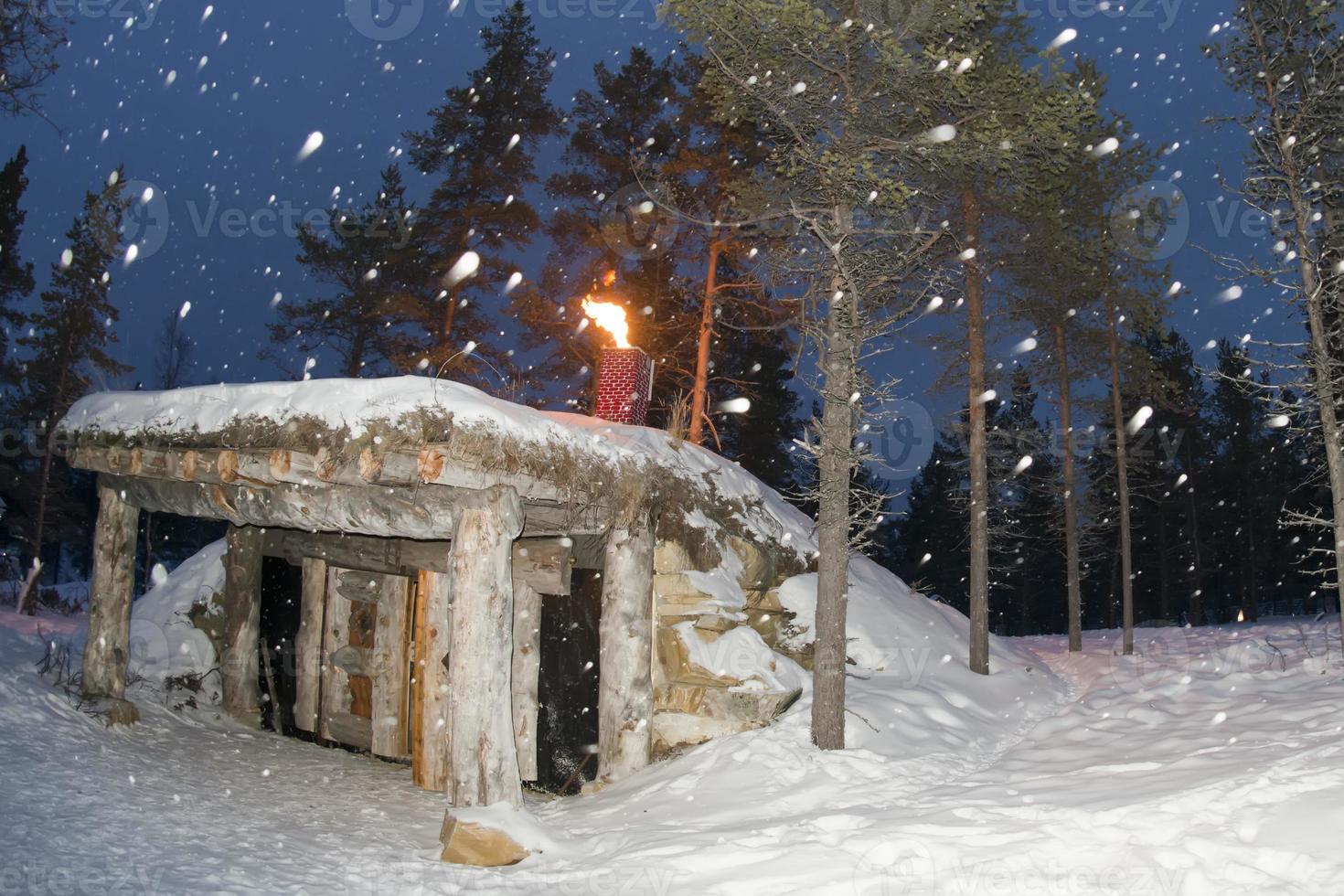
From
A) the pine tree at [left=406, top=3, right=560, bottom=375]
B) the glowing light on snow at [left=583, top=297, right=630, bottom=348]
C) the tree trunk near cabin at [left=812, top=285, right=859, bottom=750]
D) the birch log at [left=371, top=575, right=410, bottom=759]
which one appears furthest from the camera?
the pine tree at [left=406, top=3, right=560, bottom=375]

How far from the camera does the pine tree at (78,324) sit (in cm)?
2217

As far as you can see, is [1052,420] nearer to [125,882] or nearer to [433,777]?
[433,777]

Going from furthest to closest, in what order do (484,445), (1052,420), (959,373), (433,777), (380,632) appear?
(1052,420), (959,373), (380,632), (433,777), (484,445)

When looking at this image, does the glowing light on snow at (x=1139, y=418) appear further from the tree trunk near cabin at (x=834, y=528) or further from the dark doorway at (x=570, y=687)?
the dark doorway at (x=570, y=687)

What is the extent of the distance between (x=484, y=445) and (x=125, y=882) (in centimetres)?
372

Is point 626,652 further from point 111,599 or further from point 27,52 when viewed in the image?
point 27,52

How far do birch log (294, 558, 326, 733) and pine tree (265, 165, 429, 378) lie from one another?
36.4 ft

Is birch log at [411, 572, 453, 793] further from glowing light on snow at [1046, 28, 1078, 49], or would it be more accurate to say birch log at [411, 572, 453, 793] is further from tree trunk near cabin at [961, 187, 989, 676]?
glowing light on snow at [1046, 28, 1078, 49]

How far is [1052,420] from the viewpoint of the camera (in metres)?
23.8

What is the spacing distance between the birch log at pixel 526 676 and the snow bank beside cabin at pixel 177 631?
483 centimetres

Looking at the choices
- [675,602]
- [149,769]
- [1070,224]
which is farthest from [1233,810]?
[1070,224]
